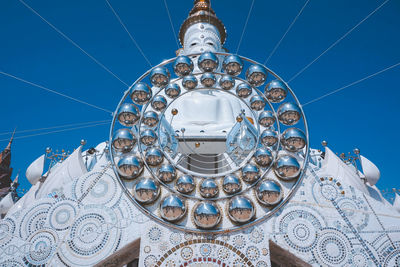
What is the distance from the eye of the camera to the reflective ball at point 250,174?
9.25 feet

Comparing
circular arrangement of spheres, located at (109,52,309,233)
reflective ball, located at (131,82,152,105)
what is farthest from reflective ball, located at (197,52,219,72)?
reflective ball, located at (131,82,152,105)

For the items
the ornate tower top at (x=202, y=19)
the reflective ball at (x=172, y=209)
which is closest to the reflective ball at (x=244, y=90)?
the reflective ball at (x=172, y=209)

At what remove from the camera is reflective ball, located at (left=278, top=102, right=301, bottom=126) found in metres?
3.01

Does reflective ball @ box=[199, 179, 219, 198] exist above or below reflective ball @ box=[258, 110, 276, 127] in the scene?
below

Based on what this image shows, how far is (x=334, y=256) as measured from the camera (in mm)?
2547

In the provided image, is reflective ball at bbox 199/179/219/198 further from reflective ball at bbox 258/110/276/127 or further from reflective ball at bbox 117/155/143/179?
reflective ball at bbox 258/110/276/127

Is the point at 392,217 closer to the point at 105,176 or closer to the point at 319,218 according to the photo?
the point at 319,218

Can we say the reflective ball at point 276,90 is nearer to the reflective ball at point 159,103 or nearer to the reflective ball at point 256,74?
the reflective ball at point 256,74

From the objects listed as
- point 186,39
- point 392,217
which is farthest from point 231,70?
point 186,39

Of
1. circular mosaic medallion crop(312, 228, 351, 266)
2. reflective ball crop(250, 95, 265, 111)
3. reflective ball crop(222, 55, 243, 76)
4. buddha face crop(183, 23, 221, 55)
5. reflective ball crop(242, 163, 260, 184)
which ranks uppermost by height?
buddha face crop(183, 23, 221, 55)

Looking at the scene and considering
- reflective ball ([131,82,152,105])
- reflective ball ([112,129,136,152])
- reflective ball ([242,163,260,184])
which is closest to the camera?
reflective ball ([242,163,260,184])

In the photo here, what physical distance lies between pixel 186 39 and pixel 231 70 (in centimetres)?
817

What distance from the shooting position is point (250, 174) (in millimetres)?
2822

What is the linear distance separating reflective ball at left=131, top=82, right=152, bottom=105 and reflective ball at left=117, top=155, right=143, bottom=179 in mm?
796
